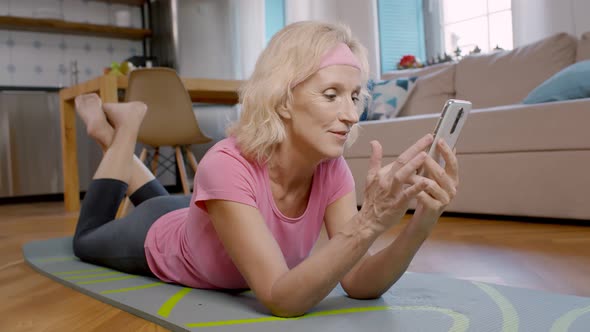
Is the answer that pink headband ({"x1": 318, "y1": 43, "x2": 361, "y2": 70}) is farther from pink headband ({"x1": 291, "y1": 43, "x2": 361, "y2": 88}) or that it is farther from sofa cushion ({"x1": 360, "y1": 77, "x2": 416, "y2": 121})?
sofa cushion ({"x1": 360, "y1": 77, "x2": 416, "y2": 121})

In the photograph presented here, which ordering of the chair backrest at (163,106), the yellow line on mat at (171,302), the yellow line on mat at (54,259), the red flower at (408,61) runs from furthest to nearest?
the red flower at (408,61)
the chair backrest at (163,106)
the yellow line on mat at (54,259)
the yellow line on mat at (171,302)

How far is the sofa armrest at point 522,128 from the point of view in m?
2.16

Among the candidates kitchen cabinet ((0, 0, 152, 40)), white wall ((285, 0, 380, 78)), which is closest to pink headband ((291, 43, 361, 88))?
white wall ((285, 0, 380, 78))

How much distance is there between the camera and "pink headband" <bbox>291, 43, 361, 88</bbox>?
3.32 ft

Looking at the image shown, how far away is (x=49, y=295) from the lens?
139 cm

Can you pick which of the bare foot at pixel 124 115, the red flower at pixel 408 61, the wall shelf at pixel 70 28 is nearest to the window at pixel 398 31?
the red flower at pixel 408 61

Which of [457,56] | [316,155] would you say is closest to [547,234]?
[316,155]

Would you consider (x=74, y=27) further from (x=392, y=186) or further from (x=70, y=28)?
(x=392, y=186)

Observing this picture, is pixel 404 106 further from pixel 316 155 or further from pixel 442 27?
pixel 316 155

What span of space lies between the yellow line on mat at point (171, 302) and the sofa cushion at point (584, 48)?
7.96 ft

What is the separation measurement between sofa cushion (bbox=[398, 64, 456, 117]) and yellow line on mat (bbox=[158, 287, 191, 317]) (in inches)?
99.9

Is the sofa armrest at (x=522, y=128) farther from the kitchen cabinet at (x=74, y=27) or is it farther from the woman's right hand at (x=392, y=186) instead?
the kitchen cabinet at (x=74, y=27)

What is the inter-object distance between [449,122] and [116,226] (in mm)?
1038

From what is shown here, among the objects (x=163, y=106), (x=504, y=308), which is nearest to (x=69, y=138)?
(x=163, y=106)
